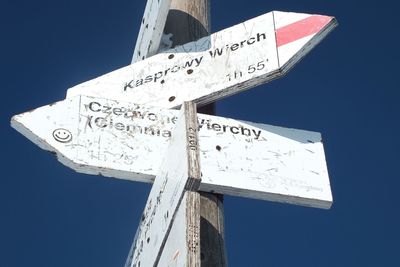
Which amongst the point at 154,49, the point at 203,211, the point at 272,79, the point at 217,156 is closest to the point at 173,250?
the point at 203,211

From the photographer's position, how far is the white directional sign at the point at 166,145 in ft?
8.23

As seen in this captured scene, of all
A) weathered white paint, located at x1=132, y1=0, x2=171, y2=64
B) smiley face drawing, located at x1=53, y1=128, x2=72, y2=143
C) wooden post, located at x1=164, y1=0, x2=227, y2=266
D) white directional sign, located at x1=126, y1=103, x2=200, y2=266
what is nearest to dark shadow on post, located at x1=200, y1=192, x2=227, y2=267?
wooden post, located at x1=164, y1=0, x2=227, y2=266

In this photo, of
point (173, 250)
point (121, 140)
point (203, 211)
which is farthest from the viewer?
point (121, 140)

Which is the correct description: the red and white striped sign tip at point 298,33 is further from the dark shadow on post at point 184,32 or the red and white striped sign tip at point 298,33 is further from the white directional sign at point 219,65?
the dark shadow on post at point 184,32

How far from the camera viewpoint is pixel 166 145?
2.71 meters

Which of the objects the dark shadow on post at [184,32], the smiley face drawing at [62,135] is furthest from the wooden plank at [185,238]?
the dark shadow on post at [184,32]

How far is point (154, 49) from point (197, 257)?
1445mm

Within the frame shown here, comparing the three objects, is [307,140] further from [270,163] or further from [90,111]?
[90,111]

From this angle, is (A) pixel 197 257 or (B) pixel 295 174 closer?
(A) pixel 197 257

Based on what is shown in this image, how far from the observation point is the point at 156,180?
2541 millimetres

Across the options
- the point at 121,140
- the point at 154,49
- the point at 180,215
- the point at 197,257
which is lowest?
the point at 197,257

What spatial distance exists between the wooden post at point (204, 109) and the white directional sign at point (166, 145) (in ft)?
0.20

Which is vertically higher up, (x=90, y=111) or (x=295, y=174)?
(x=90, y=111)

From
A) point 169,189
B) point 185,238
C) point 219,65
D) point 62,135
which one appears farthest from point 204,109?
point 185,238
